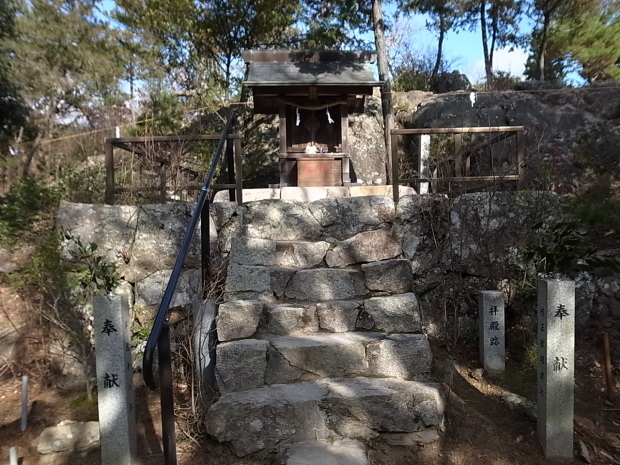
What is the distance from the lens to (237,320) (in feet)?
9.45

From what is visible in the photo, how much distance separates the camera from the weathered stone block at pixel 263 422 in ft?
7.64

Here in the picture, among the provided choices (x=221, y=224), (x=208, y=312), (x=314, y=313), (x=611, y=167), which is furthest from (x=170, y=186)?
(x=611, y=167)

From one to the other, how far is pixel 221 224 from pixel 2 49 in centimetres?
510

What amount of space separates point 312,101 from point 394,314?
485 cm

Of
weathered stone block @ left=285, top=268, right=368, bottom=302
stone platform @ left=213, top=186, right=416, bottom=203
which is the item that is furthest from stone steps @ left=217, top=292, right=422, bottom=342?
stone platform @ left=213, top=186, right=416, bottom=203

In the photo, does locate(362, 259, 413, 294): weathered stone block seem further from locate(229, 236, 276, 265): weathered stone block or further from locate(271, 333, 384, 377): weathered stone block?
locate(229, 236, 276, 265): weathered stone block

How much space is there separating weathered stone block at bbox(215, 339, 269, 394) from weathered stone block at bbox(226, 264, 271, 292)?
0.81 m

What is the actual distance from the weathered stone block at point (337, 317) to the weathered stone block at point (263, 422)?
2.42 feet

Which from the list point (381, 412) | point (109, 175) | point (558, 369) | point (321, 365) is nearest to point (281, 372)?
point (321, 365)

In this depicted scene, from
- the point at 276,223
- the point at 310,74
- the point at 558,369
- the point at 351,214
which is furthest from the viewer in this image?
the point at 310,74

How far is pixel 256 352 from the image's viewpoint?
2654 millimetres

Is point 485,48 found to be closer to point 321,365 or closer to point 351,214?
point 351,214

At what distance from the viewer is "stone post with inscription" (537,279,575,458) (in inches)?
96.0

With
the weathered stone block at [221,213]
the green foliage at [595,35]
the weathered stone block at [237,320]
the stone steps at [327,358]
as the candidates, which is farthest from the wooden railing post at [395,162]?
the green foliage at [595,35]
